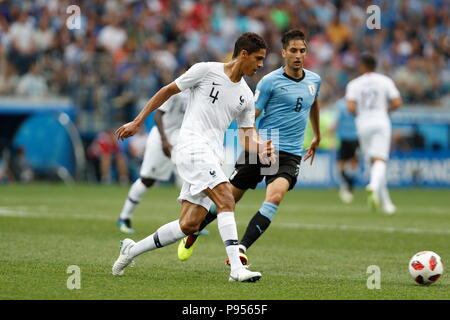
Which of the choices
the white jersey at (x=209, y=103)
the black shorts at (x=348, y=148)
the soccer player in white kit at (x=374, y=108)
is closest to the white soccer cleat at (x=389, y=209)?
the soccer player in white kit at (x=374, y=108)

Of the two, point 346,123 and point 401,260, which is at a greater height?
point 346,123

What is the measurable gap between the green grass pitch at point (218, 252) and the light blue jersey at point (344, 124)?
3.04 meters

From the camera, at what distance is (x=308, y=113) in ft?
33.9

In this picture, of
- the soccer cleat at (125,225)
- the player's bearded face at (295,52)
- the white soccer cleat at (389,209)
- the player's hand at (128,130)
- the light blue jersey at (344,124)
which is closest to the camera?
the player's hand at (128,130)

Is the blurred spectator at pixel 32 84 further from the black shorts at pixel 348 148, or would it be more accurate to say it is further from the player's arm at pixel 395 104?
the player's arm at pixel 395 104

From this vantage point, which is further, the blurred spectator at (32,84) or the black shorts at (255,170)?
the blurred spectator at (32,84)

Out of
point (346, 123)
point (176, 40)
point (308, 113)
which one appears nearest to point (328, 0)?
point (176, 40)

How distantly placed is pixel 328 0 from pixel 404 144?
6.80 m

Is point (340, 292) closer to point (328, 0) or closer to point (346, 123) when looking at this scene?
point (346, 123)

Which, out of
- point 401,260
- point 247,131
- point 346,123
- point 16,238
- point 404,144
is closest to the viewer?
point 247,131

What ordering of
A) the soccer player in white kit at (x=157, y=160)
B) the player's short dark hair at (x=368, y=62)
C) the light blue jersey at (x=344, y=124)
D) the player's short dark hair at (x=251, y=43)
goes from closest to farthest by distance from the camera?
the player's short dark hair at (x=251, y=43), the soccer player in white kit at (x=157, y=160), the player's short dark hair at (x=368, y=62), the light blue jersey at (x=344, y=124)

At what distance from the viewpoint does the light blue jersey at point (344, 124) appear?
22.3 metres

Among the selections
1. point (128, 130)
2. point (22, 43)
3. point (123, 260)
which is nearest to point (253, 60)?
point (128, 130)
